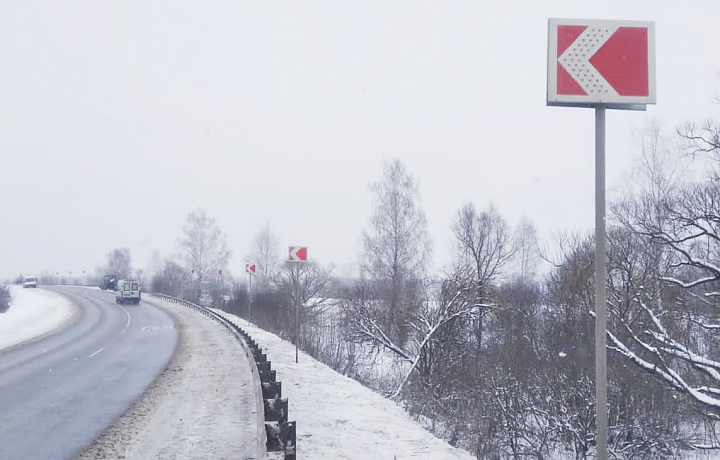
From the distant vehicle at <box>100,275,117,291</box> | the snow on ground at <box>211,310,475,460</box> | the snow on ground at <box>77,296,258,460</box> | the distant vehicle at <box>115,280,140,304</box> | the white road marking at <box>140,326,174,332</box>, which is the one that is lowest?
the snow on ground at <box>77,296,258,460</box>

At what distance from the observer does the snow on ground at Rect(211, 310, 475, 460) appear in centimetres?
866

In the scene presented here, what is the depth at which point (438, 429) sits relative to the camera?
648 inches

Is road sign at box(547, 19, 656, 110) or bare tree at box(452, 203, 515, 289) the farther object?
bare tree at box(452, 203, 515, 289)

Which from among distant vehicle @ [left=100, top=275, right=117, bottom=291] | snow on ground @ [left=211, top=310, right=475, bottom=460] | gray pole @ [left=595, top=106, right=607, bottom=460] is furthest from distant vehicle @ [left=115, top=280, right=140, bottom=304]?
gray pole @ [left=595, top=106, right=607, bottom=460]

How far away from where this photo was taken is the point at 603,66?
429 cm

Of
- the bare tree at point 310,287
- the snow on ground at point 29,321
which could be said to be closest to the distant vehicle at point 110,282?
the snow on ground at point 29,321

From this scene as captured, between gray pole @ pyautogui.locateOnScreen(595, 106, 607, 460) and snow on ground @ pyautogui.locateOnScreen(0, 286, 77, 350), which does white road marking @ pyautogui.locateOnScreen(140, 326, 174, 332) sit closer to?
snow on ground @ pyautogui.locateOnScreen(0, 286, 77, 350)

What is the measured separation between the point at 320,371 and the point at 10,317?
103 feet

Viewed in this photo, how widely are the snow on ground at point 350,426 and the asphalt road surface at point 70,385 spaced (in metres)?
3.11

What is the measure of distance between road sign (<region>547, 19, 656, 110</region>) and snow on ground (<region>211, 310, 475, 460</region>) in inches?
214

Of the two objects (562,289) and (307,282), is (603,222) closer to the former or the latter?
(562,289)

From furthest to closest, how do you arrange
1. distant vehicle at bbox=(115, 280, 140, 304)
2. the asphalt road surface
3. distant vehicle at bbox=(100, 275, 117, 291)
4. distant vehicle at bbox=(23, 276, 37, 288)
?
distant vehicle at bbox=(23, 276, 37, 288) < distant vehicle at bbox=(100, 275, 117, 291) < distant vehicle at bbox=(115, 280, 140, 304) < the asphalt road surface

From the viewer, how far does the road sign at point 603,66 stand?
427 cm

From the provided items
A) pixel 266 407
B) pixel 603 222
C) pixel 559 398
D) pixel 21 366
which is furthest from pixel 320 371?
pixel 603 222
